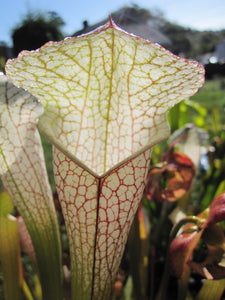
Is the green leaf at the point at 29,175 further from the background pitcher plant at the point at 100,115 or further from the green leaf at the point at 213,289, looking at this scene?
the green leaf at the point at 213,289

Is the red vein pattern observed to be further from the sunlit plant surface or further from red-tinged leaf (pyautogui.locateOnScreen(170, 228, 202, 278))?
red-tinged leaf (pyautogui.locateOnScreen(170, 228, 202, 278))

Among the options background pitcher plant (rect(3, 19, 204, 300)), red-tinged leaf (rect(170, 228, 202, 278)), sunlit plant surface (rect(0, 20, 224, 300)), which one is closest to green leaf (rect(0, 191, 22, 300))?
sunlit plant surface (rect(0, 20, 224, 300))

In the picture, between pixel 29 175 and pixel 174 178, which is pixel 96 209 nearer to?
pixel 29 175

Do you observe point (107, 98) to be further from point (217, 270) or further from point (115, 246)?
point (217, 270)

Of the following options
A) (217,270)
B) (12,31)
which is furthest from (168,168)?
(12,31)

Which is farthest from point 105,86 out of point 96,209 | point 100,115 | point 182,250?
point 182,250

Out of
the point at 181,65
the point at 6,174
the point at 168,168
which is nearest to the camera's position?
the point at 181,65
